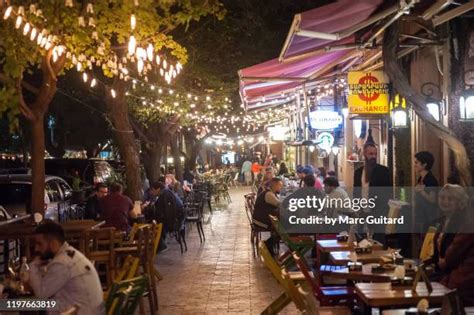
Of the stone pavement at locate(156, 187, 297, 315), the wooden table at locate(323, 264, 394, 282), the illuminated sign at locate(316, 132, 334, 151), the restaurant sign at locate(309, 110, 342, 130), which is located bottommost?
the stone pavement at locate(156, 187, 297, 315)

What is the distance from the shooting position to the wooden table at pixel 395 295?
5113 mm

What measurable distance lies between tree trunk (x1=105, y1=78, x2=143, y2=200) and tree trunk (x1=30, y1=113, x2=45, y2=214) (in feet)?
15.1

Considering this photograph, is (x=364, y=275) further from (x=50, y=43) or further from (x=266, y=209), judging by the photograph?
(x=50, y=43)

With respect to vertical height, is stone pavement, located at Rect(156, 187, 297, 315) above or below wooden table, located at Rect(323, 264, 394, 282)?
below

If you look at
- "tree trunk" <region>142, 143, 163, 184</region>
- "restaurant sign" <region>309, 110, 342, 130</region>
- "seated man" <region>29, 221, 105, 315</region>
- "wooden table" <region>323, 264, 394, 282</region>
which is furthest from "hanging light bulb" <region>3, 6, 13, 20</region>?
"tree trunk" <region>142, 143, 163, 184</region>

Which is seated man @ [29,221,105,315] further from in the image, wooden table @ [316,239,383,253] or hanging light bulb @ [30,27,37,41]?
hanging light bulb @ [30,27,37,41]

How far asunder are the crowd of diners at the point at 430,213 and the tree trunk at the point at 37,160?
13.1ft

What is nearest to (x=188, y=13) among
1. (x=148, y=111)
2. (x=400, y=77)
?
(x=400, y=77)

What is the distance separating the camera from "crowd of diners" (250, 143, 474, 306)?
592cm

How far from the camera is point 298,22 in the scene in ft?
23.5

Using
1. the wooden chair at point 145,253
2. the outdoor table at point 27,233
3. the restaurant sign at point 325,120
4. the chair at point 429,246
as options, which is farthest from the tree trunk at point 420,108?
the restaurant sign at point 325,120

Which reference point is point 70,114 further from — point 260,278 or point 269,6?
point 260,278

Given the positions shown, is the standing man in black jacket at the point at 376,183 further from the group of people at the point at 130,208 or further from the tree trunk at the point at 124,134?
the tree trunk at the point at 124,134

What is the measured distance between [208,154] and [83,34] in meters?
50.1
